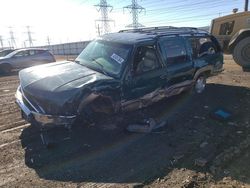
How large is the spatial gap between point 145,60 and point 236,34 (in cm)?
749

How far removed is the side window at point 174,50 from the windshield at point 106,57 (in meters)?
1.07

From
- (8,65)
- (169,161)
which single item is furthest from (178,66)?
(8,65)

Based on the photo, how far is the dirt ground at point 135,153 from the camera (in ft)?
13.1

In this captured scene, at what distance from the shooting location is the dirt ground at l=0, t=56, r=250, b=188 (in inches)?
157

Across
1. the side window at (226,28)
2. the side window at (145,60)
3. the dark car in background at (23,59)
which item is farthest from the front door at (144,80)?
the dark car in background at (23,59)

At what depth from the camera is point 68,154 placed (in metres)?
4.75

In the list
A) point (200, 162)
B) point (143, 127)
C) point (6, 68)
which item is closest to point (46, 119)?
point (143, 127)

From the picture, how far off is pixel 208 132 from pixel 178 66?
1904 millimetres

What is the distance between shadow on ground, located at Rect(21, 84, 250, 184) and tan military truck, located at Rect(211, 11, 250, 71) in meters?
5.84


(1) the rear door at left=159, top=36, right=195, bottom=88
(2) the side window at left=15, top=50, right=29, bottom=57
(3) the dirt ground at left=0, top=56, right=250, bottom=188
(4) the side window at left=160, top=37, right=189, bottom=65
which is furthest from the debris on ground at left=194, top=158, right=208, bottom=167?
(2) the side window at left=15, top=50, right=29, bottom=57

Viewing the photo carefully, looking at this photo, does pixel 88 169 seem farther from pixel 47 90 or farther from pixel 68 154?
pixel 47 90

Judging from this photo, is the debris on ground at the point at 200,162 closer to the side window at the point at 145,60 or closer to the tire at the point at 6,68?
the side window at the point at 145,60

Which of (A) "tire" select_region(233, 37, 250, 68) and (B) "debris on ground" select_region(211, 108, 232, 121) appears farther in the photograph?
(A) "tire" select_region(233, 37, 250, 68)

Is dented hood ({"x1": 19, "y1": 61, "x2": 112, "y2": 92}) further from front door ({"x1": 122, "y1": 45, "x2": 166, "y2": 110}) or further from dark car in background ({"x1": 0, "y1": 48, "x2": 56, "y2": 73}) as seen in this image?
dark car in background ({"x1": 0, "y1": 48, "x2": 56, "y2": 73})
